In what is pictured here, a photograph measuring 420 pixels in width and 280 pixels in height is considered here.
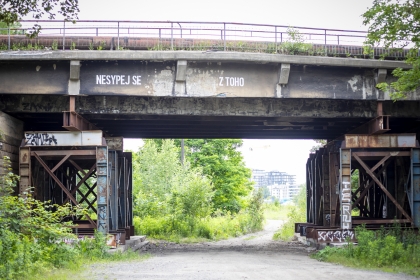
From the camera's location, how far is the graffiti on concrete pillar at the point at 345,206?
62.0ft

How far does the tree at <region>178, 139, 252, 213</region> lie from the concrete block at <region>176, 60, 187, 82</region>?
29373mm

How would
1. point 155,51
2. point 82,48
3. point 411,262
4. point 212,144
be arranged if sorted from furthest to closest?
point 212,144 → point 82,48 → point 155,51 → point 411,262

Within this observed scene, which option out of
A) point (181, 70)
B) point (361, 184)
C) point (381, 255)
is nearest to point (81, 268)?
point (181, 70)

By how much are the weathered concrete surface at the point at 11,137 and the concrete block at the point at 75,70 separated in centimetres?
283

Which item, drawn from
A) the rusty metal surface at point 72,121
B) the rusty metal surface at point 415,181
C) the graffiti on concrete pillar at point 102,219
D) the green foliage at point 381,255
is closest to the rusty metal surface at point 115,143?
the rusty metal surface at point 72,121

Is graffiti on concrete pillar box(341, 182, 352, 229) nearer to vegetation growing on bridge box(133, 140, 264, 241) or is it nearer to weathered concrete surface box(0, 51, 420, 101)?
weathered concrete surface box(0, 51, 420, 101)

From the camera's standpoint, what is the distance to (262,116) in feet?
64.7

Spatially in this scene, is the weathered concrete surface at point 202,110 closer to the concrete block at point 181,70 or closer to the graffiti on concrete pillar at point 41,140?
the graffiti on concrete pillar at point 41,140

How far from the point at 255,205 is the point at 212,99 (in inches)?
825

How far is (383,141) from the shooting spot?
19391 millimetres

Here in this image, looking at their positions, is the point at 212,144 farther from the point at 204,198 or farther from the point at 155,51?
the point at 155,51

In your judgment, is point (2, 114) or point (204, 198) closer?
point (2, 114)

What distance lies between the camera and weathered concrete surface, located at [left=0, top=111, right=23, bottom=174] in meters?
18.4

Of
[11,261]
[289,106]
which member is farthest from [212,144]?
[11,261]
